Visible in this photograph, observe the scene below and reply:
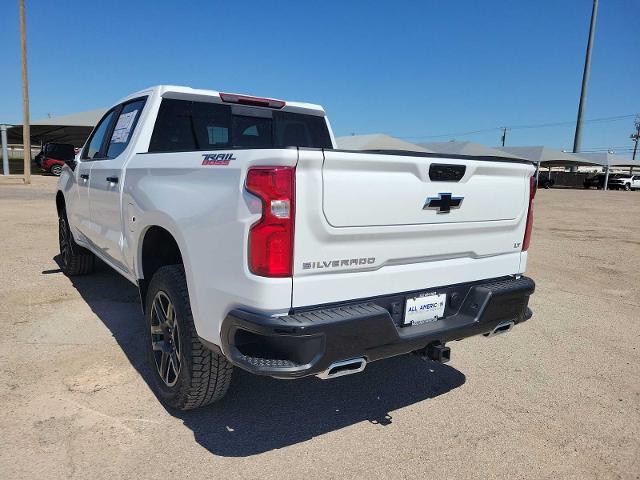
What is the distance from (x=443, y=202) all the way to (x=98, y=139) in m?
3.69

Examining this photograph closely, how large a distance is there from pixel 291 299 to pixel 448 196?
110 cm

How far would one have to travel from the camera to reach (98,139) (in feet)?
15.7

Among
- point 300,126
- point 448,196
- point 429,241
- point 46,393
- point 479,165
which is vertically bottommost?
point 46,393

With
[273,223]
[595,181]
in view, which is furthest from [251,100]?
[595,181]

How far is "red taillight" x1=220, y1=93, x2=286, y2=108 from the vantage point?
401 cm

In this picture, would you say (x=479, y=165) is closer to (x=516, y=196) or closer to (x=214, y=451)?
(x=516, y=196)

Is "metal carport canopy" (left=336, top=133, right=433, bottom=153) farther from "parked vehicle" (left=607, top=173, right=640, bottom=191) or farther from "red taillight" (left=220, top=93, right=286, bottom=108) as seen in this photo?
"parked vehicle" (left=607, top=173, right=640, bottom=191)

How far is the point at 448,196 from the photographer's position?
105 inches

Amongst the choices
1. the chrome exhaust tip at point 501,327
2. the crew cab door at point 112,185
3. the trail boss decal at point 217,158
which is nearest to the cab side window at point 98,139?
the crew cab door at point 112,185

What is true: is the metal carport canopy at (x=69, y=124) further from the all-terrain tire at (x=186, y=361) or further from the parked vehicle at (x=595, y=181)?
the parked vehicle at (x=595, y=181)

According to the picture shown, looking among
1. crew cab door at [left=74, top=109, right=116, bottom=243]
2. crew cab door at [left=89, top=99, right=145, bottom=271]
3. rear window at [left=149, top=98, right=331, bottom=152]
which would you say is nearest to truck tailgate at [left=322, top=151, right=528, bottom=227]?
rear window at [left=149, top=98, right=331, bottom=152]

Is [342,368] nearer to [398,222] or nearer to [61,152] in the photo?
[398,222]

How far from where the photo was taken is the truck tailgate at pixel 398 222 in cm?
218

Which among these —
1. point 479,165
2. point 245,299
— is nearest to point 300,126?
point 479,165
